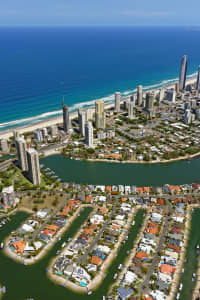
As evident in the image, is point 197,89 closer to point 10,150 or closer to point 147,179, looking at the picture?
point 147,179

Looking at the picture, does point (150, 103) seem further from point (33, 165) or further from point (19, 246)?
point (19, 246)

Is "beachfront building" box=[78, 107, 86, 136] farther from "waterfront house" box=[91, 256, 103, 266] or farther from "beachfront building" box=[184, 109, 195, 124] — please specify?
"waterfront house" box=[91, 256, 103, 266]

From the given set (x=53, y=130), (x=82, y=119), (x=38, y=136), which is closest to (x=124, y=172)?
(x=82, y=119)

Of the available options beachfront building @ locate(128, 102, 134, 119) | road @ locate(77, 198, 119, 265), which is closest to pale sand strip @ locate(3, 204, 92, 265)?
road @ locate(77, 198, 119, 265)

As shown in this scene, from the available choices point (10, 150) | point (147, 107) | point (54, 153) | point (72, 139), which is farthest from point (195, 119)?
point (10, 150)

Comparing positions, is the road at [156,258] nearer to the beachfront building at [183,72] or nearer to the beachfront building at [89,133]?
the beachfront building at [89,133]
